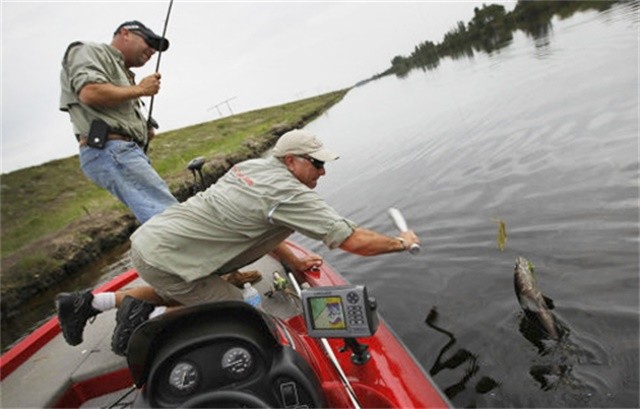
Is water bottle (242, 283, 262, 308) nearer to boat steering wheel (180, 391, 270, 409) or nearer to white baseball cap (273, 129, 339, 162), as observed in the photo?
white baseball cap (273, 129, 339, 162)

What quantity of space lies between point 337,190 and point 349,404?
10460 millimetres

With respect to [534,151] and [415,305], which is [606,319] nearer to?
[415,305]

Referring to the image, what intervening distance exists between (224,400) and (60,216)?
20.7 metres

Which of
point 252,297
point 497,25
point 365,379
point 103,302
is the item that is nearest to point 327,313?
point 365,379

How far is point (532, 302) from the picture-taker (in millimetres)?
3955

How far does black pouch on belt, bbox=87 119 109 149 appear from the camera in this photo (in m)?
4.06

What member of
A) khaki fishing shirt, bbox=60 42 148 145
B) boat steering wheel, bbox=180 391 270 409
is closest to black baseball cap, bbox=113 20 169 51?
khaki fishing shirt, bbox=60 42 148 145

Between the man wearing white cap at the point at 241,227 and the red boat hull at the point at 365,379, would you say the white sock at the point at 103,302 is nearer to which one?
the man wearing white cap at the point at 241,227

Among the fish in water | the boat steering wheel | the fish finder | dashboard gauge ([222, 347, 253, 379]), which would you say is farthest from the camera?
the fish in water

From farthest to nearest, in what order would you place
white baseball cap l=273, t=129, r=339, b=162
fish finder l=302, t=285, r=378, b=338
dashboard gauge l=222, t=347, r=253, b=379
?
white baseball cap l=273, t=129, r=339, b=162
fish finder l=302, t=285, r=378, b=338
dashboard gauge l=222, t=347, r=253, b=379

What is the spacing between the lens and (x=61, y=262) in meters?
12.5

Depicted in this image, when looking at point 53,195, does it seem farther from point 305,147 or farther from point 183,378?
point 183,378

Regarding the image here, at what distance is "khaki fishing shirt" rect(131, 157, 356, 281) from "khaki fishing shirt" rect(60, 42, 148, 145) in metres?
1.46

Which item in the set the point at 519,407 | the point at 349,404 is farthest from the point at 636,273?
the point at 349,404
